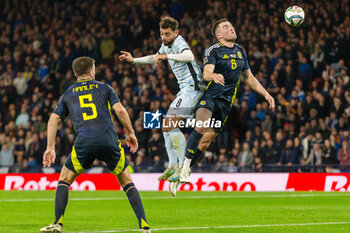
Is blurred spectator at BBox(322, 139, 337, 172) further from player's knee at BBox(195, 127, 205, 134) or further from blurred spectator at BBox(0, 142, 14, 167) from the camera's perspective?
blurred spectator at BBox(0, 142, 14, 167)

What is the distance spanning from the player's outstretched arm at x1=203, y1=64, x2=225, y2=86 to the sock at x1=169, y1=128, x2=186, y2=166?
1.14 m

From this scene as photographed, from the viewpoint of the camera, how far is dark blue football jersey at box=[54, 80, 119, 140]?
8164 mm

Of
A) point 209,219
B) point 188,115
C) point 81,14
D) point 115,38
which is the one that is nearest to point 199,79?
point 188,115

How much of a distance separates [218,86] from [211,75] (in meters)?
0.91

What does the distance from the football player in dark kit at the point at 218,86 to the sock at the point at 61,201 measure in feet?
9.12

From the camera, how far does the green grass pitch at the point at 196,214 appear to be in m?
9.57

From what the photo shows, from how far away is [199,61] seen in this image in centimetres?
2352

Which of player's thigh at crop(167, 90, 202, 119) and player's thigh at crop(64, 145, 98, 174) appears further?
player's thigh at crop(167, 90, 202, 119)

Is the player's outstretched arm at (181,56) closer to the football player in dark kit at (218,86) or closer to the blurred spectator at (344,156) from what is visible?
the football player in dark kit at (218,86)

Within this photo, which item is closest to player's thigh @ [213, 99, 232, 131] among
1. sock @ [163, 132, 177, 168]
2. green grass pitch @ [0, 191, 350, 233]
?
sock @ [163, 132, 177, 168]

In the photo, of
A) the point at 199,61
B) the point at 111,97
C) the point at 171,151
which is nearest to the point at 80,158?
the point at 111,97

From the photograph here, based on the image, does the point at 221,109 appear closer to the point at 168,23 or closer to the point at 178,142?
the point at 178,142

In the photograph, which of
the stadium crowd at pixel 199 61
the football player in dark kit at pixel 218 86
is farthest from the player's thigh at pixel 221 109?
the stadium crowd at pixel 199 61

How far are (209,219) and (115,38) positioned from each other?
15737 mm
